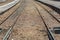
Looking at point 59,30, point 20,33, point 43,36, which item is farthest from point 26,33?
point 59,30

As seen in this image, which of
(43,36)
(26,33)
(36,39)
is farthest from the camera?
Result: (26,33)

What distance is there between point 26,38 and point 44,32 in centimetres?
156

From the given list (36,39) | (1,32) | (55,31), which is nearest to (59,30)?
(55,31)

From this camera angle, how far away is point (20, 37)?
9.95 m

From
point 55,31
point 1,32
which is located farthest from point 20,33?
point 55,31

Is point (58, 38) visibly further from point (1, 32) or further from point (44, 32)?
point (1, 32)

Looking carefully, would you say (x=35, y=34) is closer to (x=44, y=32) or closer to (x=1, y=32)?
(x=44, y=32)

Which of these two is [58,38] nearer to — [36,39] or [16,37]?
[36,39]

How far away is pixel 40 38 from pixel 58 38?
2.85 feet

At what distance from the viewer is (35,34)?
415 inches

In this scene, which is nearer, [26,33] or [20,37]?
[20,37]

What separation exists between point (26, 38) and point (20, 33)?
1.31 metres

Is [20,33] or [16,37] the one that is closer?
[16,37]

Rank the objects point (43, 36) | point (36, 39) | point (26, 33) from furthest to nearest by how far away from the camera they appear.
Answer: point (26, 33)
point (43, 36)
point (36, 39)
